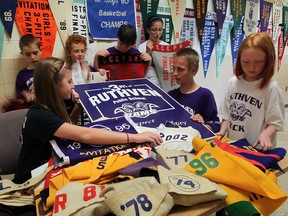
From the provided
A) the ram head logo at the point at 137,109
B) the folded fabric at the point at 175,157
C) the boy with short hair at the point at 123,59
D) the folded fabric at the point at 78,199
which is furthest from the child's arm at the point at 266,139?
the boy with short hair at the point at 123,59

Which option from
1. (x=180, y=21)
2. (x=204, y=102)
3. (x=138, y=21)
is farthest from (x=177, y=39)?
(x=204, y=102)

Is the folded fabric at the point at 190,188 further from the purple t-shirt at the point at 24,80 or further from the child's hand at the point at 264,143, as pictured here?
the purple t-shirt at the point at 24,80

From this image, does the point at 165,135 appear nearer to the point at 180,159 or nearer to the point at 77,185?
the point at 180,159

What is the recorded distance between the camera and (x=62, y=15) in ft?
7.25

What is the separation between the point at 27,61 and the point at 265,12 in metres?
4.10

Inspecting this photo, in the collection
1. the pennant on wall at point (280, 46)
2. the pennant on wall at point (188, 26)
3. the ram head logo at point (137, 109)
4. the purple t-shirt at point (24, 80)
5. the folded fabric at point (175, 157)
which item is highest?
the pennant on wall at point (188, 26)

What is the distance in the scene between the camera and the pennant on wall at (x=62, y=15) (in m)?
2.16

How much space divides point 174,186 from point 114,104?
72 cm

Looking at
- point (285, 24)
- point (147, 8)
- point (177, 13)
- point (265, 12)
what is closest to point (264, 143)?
point (147, 8)

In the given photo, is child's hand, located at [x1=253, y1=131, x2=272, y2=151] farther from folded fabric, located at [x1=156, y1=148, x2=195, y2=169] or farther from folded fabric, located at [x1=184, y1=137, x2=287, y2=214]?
folded fabric, located at [x1=156, y1=148, x2=195, y2=169]

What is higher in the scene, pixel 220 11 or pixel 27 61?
pixel 220 11

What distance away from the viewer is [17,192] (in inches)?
34.8

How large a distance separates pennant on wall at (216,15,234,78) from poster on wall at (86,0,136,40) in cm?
165

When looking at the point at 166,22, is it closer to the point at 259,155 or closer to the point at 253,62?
the point at 253,62
